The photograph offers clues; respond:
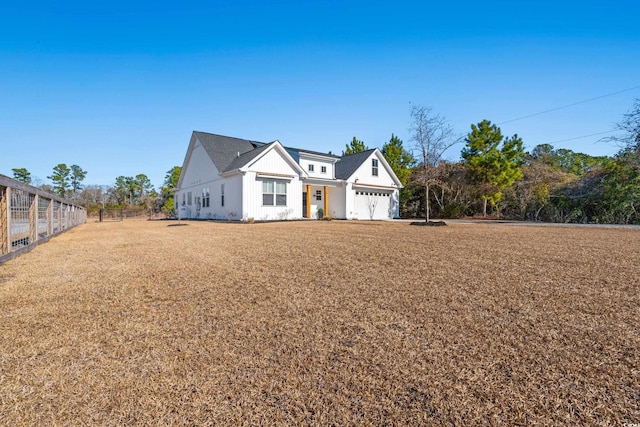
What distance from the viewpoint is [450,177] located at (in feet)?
70.0

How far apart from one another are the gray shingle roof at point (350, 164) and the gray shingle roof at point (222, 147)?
6.24 m

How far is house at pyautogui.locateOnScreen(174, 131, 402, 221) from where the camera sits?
15.4m

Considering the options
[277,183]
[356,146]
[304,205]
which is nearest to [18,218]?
[277,183]

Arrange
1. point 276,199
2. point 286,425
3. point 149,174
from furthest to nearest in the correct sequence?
point 149,174
point 276,199
point 286,425

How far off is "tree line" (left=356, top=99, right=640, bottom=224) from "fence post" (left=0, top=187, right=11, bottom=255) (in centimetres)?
1275

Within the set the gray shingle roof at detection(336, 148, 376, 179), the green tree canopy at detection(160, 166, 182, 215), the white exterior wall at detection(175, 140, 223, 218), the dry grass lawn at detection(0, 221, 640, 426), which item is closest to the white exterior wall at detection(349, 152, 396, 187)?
the gray shingle roof at detection(336, 148, 376, 179)

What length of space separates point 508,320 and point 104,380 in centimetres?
275

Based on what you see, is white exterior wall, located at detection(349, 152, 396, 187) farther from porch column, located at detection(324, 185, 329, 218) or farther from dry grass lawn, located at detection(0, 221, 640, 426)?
dry grass lawn, located at detection(0, 221, 640, 426)

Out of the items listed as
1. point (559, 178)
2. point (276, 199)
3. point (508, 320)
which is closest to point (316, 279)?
point (508, 320)

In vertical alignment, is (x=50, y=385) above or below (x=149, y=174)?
below

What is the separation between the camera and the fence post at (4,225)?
469cm

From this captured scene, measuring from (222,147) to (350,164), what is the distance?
27.9 feet

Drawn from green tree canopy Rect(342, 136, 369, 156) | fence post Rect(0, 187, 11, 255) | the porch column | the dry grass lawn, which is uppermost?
green tree canopy Rect(342, 136, 369, 156)

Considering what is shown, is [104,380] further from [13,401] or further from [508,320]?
[508,320]
